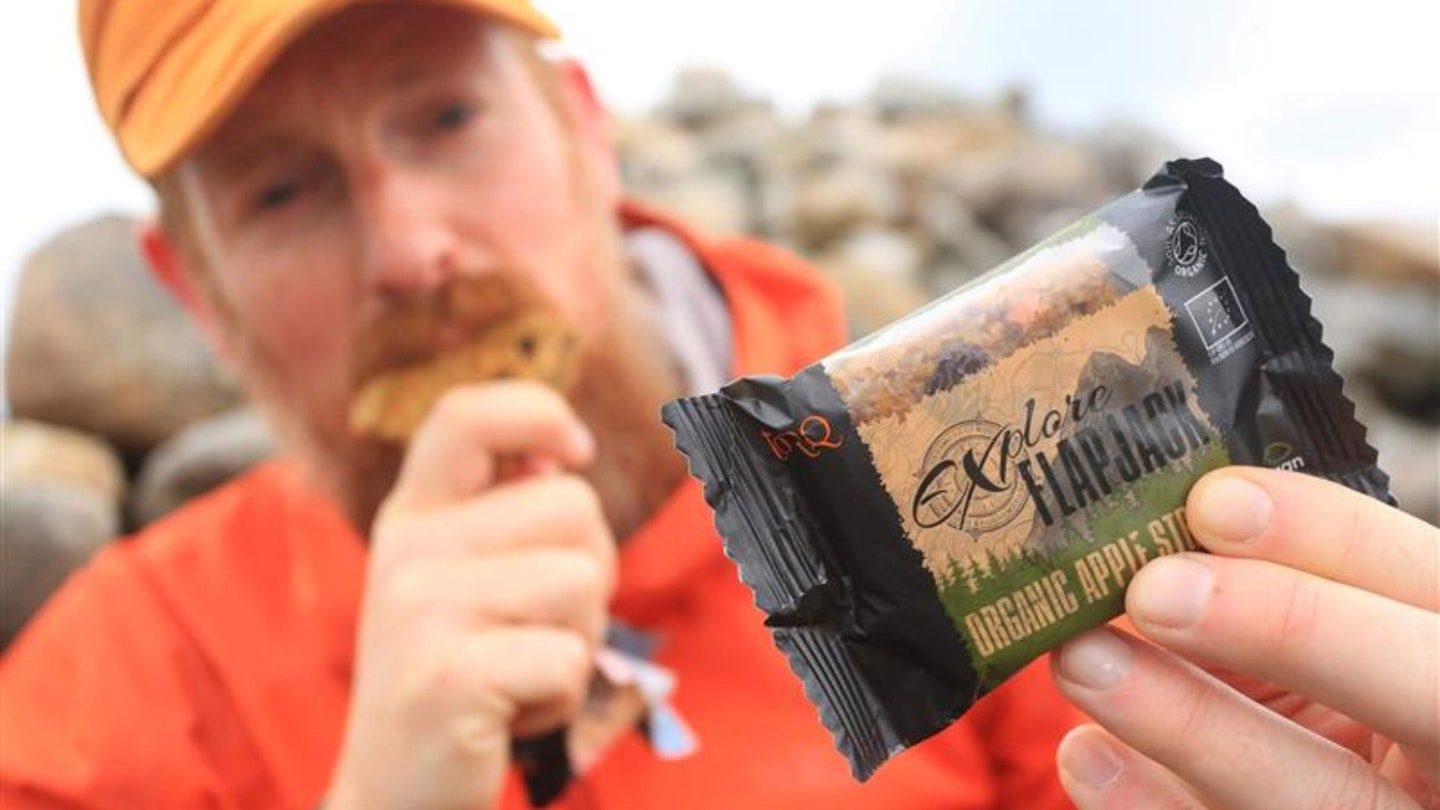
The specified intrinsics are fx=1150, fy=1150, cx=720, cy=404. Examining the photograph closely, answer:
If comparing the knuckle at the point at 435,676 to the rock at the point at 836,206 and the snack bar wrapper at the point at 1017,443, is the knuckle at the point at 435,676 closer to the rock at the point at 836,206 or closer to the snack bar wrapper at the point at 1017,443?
the snack bar wrapper at the point at 1017,443

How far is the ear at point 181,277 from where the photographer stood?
186 cm

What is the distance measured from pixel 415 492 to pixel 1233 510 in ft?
2.99

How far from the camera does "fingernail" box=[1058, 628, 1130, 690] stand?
86 cm

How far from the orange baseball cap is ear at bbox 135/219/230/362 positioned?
1.37 ft

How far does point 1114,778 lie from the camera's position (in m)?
0.95

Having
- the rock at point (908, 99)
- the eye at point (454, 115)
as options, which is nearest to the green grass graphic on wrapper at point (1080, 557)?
the eye at point (454, 115)

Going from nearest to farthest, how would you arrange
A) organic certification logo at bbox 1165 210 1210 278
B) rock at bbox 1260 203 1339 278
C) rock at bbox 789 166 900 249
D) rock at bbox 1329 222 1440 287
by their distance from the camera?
organic certification logo at bbox 1165 210 1210 278
rock at bbox 789 166 900 249
rock at bbox 1329 222 1440 287
rock at bbox 1260 203 1339 278

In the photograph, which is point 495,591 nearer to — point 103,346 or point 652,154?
point 103,346

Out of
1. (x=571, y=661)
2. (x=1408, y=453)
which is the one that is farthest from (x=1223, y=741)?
(x=1408, y=453)

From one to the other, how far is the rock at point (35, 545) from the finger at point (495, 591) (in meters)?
1.42

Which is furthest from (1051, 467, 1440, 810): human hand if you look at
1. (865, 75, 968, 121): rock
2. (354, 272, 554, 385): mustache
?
(865, 75, 968, 121): rock

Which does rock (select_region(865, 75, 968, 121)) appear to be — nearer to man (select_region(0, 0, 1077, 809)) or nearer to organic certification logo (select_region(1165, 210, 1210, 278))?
man (select_region(0, 0, 1077, 809))

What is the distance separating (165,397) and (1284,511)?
10.3 ft

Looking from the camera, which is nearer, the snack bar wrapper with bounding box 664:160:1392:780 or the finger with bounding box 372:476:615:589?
the snack bar wrapper with bounding box 664:160:1392:780
